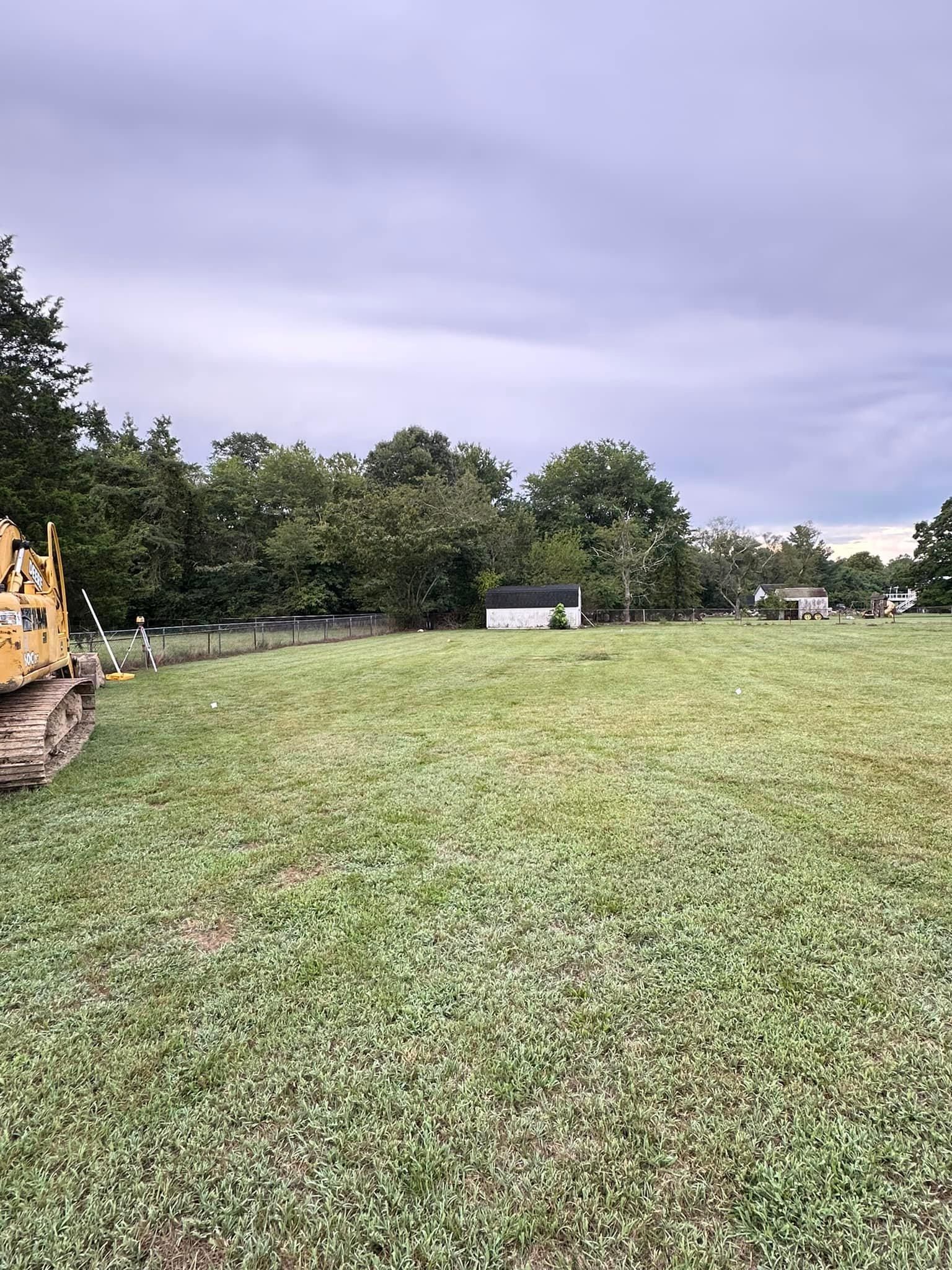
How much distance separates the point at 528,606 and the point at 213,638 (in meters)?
22.3

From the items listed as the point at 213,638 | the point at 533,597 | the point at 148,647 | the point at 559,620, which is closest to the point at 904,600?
the point at 559,620

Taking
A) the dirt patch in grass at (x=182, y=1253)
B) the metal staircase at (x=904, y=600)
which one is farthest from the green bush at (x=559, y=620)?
the dirt patch in grass at (x=182, y=1253)

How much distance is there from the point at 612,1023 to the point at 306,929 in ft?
5.56

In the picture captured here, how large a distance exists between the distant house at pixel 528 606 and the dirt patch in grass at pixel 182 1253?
3501 centimetres

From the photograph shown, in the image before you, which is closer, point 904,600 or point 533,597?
point 533,597

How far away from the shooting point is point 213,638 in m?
19.8

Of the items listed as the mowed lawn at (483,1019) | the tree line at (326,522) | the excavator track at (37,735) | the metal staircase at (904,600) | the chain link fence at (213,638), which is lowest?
the mowed lawn at (483,1019)

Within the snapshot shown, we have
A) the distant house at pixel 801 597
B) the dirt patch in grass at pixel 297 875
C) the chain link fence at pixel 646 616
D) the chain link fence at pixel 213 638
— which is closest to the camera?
the dirt patch in grass at pixel 297 875

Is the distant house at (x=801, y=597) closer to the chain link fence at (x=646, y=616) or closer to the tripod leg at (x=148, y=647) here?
the chain link fence at (x=646, y=616)

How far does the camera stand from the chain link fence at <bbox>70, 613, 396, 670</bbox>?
54.9ft

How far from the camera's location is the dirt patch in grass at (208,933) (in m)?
2.92

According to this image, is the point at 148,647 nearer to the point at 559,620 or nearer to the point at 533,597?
the point at 559,620

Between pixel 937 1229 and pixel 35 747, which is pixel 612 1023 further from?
pixel 35 747

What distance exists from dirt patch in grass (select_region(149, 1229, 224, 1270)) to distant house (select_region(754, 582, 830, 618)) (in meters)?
49.0
